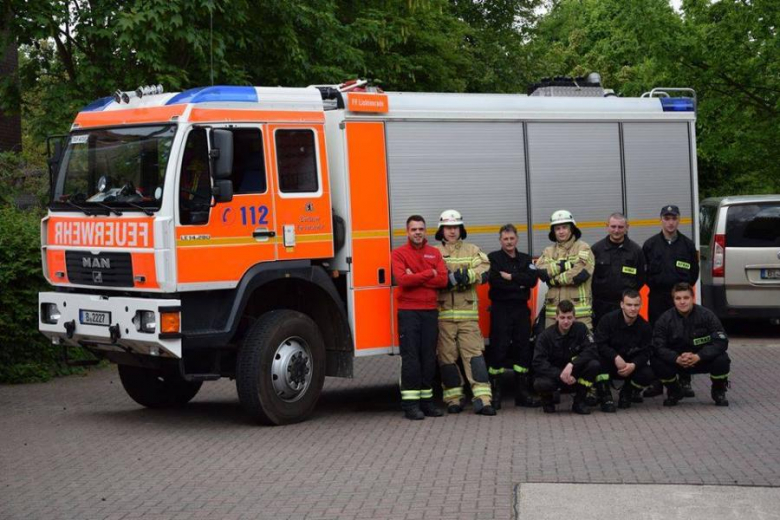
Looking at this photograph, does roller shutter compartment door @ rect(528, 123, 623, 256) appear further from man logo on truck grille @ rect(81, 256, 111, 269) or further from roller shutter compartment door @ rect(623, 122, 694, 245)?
man logo on truck grille @ rect(81, 256, 111, 269)

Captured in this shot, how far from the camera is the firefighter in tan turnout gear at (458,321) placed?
1194cm

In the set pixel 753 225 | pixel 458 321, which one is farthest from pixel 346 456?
pixel 753 225

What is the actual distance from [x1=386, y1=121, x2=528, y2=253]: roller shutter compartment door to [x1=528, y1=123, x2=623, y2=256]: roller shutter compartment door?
178mm

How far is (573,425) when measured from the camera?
11141mm

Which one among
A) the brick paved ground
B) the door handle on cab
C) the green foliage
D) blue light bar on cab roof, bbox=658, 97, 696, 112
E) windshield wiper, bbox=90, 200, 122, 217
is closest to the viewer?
the brick paved ground

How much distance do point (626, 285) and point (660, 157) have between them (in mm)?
1869

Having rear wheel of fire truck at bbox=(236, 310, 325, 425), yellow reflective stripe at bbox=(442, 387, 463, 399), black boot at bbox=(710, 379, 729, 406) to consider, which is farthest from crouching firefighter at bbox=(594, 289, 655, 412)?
rear wheel of fire truck at bbox=(236, 310, 325, 425)

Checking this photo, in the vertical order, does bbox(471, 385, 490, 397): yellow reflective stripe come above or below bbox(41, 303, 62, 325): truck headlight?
below

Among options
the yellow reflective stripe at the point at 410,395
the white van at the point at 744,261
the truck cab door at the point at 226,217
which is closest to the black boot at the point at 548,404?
the yellow reflective stripe at the point at 410,395

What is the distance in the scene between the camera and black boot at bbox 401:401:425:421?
1162 centimetres

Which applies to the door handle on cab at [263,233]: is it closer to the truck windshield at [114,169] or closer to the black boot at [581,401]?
the truck windshield at [114,169]

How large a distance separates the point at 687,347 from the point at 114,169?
5.56m

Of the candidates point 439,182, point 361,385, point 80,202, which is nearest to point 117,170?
point 80,202

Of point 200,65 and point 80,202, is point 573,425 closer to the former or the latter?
point 80,202
